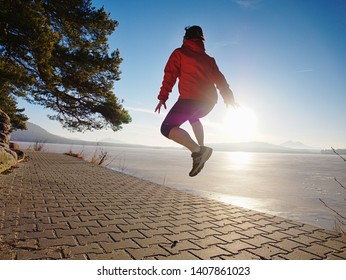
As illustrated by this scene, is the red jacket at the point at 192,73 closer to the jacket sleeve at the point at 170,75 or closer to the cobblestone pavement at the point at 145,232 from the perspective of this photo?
the jacket sleeve at the point at 170,75

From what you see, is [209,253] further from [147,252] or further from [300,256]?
[300,256]

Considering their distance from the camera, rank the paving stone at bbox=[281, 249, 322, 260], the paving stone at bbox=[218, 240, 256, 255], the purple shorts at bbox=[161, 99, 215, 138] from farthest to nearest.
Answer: the paving stone at bbox=[218, 240, 256, 255]
the paving stone at bbox=[281, 249, 322, 260]
the purple shorts at bbox=[161, 99, 215, 138]

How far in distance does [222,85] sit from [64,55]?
8.29m

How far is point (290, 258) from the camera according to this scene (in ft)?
8.06

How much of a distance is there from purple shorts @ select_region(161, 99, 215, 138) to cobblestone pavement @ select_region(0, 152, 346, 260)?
124cm

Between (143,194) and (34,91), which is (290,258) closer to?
(143,194)

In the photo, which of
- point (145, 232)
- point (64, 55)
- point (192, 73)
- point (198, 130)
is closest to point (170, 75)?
point (192, 73)

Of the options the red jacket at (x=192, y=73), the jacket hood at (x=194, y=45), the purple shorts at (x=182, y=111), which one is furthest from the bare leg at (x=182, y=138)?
the jacket hood at (x=194, y=45)

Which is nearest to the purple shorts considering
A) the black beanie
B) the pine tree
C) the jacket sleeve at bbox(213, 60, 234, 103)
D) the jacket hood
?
the jacket sleeve at bbox(213, 60, 234, 103)

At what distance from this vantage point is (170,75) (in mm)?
2312

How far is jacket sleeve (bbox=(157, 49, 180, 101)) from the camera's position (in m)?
2.26

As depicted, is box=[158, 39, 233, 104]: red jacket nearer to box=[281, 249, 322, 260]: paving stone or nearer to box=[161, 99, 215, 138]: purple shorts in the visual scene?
box=[161, 99, 215, 138]: purple shorts

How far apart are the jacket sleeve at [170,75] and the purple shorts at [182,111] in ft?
0.94
